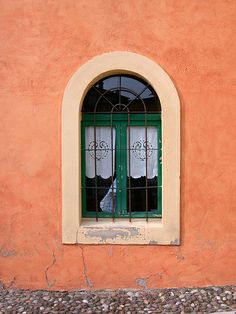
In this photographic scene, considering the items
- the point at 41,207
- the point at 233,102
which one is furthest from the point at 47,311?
the point at 233,102

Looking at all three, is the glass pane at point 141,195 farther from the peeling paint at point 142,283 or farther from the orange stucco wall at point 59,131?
the peeling paint at point 142,283

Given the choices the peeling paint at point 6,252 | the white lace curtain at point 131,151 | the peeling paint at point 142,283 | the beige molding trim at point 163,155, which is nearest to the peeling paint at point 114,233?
the beige molding trim at point 163,155

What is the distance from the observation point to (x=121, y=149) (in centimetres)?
491

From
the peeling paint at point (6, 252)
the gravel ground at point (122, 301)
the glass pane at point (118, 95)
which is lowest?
the gravel ground at point (122, 301)

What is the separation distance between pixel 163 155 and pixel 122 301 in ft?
5.74

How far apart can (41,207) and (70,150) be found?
0.78 m

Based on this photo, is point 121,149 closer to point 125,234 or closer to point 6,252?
point 125,234

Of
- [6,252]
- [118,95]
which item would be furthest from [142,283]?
[118,95]

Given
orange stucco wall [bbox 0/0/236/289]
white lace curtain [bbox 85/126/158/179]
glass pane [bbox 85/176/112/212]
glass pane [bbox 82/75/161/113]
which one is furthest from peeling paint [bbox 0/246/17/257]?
glass pane [bbox 82/75/161/113]

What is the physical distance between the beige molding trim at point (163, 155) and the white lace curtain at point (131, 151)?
0.87 feet

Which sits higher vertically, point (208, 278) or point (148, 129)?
point (148, 129)

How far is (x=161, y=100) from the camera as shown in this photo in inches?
183

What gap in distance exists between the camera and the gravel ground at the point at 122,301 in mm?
4203

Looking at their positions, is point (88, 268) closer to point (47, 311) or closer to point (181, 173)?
point (47, 311)
